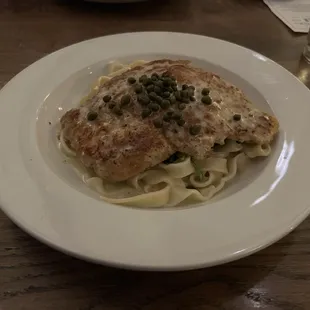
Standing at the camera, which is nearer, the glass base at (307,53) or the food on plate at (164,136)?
the food on plate at (164,136)

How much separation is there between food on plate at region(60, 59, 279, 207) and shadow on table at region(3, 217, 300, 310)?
0.84 feet

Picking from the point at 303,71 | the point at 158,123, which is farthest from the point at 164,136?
the point at 303,71

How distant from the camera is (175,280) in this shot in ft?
4.83

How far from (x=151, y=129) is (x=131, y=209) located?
37 cm

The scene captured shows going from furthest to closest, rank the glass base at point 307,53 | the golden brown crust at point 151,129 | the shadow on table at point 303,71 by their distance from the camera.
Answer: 1. the glass base at point 307,53
2. the shadow on table at point 303,71
3. the golden brown crust at point 151,129

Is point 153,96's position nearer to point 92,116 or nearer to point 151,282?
point 92,116

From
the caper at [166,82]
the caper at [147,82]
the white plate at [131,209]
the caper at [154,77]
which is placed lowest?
the white plate at [131,209]

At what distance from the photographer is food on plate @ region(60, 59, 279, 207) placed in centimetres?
171

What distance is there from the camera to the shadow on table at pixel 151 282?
142cm

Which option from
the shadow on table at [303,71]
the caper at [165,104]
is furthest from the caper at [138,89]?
the shadow on table at [303,71]

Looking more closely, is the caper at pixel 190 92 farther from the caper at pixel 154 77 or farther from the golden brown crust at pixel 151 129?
the caper at pixel 154 77

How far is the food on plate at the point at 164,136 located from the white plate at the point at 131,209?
83mm

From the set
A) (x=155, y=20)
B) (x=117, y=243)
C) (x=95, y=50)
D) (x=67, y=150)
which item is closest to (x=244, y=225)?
(x=117, y=243)

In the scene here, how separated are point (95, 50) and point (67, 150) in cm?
63
